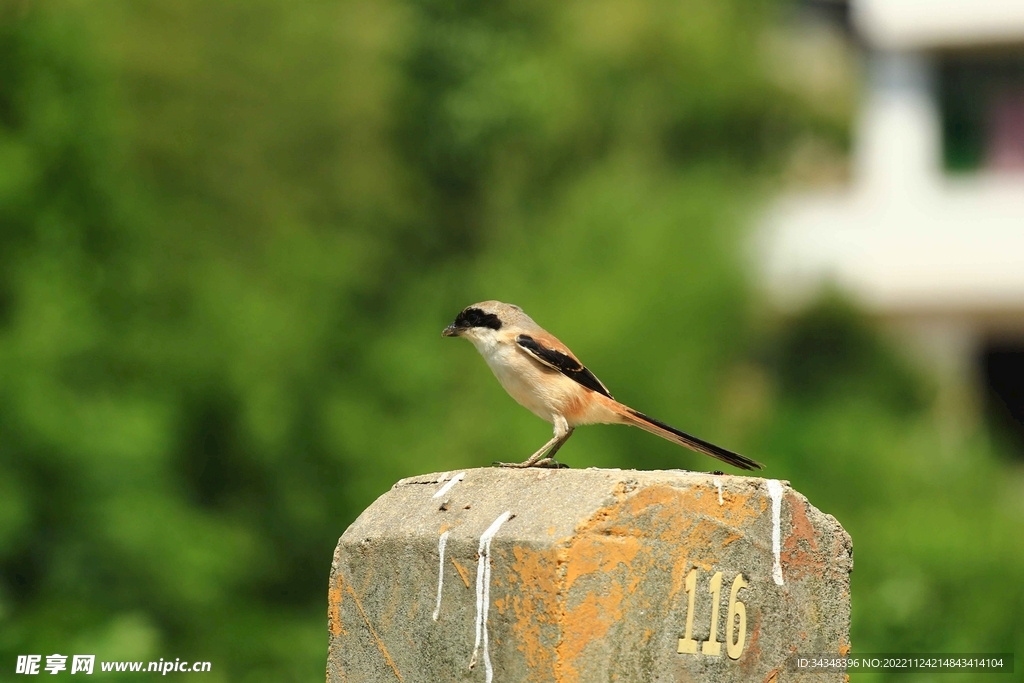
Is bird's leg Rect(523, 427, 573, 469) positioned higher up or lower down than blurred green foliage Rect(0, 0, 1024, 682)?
lower down

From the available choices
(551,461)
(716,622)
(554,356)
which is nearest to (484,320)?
(554,356)

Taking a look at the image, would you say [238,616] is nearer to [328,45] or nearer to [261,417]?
[261,417]

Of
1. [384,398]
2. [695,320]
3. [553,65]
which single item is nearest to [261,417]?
[384,398]

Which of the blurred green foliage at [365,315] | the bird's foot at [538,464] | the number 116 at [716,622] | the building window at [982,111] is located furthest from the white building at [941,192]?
the number 116 at [716,622]

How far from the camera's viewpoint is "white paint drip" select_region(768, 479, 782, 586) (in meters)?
3.36

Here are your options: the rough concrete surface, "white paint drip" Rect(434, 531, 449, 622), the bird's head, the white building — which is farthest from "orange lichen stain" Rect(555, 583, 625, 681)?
the white building

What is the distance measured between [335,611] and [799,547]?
1.34 meters

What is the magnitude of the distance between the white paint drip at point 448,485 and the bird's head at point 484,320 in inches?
30.4

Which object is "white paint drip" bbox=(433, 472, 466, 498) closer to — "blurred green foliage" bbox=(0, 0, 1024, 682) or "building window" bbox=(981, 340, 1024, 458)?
"blurred green foliage" bbox=(0, 0, 1024, 682)

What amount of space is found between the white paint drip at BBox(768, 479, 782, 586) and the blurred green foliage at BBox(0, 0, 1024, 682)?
12.7 ft

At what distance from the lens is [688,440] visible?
4.06m

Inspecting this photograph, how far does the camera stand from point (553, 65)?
14.3 m

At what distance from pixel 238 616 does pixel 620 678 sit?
673 cm

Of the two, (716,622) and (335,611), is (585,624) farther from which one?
(335,611)
